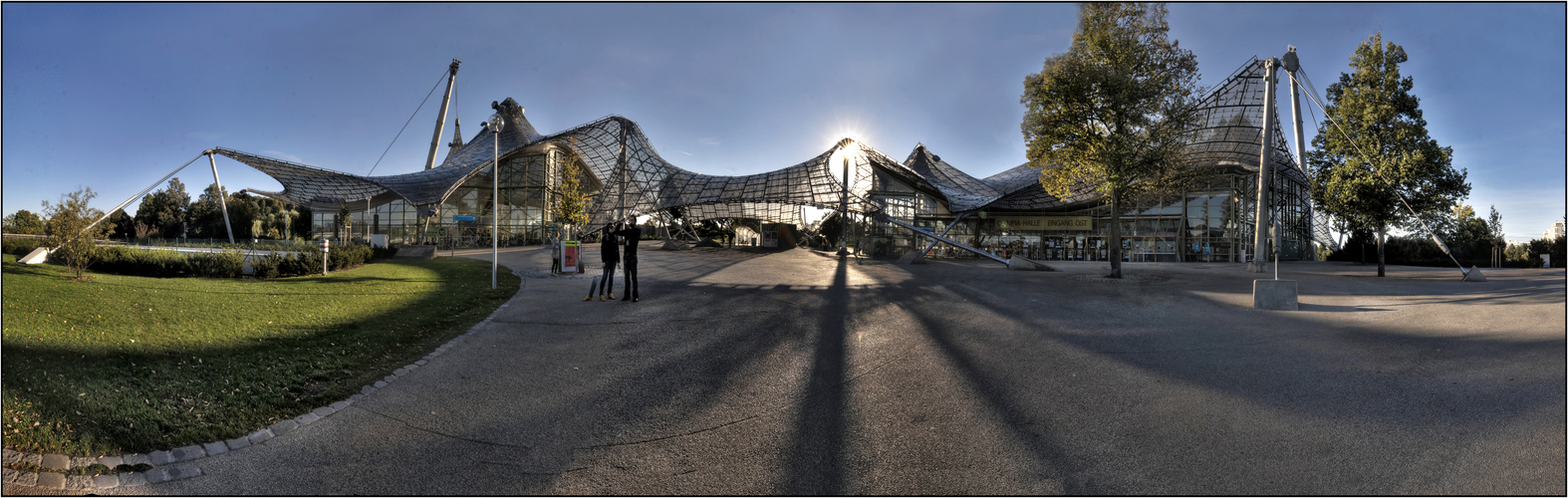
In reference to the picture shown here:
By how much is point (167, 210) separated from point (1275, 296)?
279ft

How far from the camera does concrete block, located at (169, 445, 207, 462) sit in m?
3.52

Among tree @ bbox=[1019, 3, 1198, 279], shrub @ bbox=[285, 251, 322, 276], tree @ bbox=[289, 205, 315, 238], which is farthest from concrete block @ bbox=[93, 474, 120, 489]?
tree @ bbox=[289, 205, 315, 238]

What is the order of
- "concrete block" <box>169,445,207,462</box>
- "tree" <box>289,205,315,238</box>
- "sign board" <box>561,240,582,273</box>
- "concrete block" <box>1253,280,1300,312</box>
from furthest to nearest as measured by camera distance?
1. "tree" <box>289,205,315,238</box>
2. "sign board" <box>561,240,582,273</box>
3. "concrete block" <box>1253,280,1300,312</box>
4. "concrete block" <box>169,445,207,462</box>

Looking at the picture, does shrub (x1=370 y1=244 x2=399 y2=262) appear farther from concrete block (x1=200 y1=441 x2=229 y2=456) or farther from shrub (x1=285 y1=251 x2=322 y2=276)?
concrete block (x1=200 y1=441 x2=229 y2=456)

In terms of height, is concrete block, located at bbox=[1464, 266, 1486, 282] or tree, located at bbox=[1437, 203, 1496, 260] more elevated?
tree, located at bbox=[1437, 203, 1496, 260]

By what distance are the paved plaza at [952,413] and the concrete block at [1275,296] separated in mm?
1429

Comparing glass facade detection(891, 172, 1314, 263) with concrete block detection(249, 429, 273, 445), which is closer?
concrete block detection(249, 429, 273, 445)

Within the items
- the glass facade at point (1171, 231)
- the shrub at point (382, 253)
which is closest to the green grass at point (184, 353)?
the shrub at point (382, 253)

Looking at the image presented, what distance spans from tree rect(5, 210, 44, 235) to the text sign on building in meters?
40.7

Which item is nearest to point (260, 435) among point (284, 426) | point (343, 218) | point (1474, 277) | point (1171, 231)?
point (284, 426)

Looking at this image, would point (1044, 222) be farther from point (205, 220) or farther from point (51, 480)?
point (205, 220)

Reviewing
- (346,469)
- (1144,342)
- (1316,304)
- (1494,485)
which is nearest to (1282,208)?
(1316,304)

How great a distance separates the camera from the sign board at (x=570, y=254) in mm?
17656

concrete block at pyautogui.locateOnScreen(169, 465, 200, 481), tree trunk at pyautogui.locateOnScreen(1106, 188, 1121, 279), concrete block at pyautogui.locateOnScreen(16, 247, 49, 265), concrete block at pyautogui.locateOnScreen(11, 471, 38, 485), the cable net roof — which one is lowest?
concrete block at pyautogui.locateOnScreen(169, 465, 200, 481)
